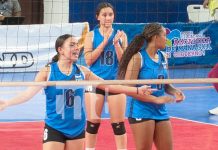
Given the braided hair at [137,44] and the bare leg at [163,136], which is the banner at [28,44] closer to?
the braided hair at [137,44]

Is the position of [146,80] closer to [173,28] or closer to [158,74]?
[158,74]

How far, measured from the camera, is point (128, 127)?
9.59m

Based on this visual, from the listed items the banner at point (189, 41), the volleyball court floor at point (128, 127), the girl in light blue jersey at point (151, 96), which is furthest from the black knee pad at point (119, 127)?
the banner at point (189, 41)

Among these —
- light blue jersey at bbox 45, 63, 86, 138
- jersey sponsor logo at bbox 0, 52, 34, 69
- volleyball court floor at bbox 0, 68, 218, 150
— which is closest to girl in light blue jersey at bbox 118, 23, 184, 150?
light blue jersey at bbox 45, 63, 86, 138

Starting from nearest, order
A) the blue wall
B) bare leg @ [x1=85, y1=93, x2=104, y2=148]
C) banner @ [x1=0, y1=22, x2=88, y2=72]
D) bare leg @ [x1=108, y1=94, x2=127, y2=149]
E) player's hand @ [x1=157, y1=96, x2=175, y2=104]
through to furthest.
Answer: player's hand @ [x1=157, y1=96, x2=175, y2=104] < bare leg @ [x1=108, y1=94, x2=127, y2=149] < bare leg @ [x1=85, y1=93, x2=104, y2=148] < banner @ [x1=0, y1=22, x2=88, y2=72] < the blue wall

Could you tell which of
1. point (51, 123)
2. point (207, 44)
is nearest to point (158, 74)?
point (51, 123)

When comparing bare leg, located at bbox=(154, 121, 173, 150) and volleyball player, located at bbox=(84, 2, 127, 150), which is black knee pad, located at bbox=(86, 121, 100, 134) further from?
bare leg, located at bbox=(154, 121, 173, 150)

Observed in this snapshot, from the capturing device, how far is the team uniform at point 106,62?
7.37 meters

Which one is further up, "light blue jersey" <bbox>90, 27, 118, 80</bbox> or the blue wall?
the blue wall

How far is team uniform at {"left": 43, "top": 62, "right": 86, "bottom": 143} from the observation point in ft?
19.1

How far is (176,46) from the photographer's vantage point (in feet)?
50.7

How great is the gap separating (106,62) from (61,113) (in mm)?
1708

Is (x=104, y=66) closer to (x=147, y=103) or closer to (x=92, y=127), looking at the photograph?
(x=92, y=127)

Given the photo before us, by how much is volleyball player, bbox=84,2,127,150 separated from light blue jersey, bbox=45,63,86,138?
125 centimetres
